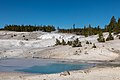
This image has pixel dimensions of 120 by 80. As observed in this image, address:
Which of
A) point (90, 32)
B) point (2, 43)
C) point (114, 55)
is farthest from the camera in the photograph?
point (90, 32)

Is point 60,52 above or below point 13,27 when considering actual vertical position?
below

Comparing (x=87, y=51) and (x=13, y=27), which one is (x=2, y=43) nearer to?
(x=87, y=51)

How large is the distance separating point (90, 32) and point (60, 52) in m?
55.5

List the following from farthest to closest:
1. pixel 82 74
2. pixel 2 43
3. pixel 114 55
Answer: pixel 2 43 < pixel 114 55 < pixel 82 74

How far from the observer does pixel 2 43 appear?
289 feet

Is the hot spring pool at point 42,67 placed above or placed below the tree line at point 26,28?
below

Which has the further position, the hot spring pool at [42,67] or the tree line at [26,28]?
the tree line at [26,28]

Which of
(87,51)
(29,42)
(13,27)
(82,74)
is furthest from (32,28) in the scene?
(82,74)

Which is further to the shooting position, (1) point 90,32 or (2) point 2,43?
(1) point 90,32

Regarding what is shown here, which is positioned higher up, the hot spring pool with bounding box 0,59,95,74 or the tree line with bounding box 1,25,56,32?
the tree line with bounding box 1,25,56,32

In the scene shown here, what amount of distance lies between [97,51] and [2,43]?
45073 millimetres

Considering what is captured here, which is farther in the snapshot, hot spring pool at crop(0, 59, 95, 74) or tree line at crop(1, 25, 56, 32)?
tree line at crop(1, 25, 56, 32)

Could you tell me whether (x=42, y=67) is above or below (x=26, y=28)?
below

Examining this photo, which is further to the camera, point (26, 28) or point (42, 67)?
point (26, 28)
